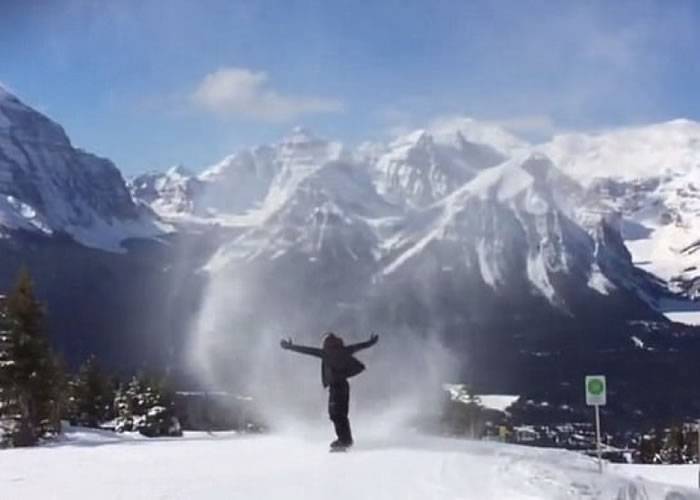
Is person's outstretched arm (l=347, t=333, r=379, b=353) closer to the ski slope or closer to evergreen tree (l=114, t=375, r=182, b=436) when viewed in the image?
the ski slope

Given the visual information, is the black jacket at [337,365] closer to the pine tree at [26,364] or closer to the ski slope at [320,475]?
the ski slope at [320,475]

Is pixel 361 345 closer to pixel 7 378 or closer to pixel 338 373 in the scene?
pixel 338 373

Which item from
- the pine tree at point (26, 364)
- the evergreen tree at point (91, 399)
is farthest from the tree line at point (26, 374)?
the evergreen tree at point (91, 399)

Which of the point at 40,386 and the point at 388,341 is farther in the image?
the point at 388,341

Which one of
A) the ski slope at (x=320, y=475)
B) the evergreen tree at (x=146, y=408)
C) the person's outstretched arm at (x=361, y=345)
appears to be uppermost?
the person's outstretched arm at (x=361, y=345)

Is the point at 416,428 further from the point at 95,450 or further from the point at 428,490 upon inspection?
the point at 428,490

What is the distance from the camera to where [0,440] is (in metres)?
43.8

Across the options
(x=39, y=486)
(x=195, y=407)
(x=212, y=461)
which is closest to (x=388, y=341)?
(x=212, y=461)

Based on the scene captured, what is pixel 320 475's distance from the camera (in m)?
20.6

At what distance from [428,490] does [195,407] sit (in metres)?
123

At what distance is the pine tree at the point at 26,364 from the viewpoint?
4506cm

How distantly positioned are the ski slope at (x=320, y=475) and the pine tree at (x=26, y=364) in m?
18.3

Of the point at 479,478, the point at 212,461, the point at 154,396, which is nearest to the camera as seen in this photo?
the point at 479,478

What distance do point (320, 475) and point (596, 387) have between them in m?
9.54
